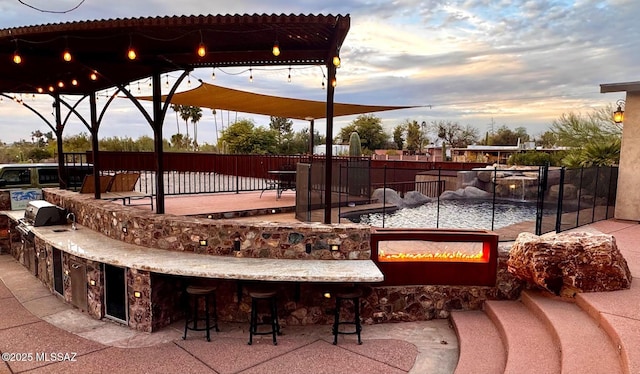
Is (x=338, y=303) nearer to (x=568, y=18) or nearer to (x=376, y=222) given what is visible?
(x=376, y=222)

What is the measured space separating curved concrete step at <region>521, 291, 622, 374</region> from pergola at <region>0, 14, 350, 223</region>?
2.84 m

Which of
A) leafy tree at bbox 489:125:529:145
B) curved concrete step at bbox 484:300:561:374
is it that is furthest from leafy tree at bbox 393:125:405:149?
curved concrete step at bbox 484:300:561:374

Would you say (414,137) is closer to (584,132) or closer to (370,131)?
(370,131)

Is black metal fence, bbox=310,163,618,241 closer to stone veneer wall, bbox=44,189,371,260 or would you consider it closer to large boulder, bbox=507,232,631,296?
large boulder, bbox=507,232,631,296

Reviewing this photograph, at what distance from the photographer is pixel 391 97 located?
30.7 meters

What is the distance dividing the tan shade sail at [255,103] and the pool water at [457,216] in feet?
11.1

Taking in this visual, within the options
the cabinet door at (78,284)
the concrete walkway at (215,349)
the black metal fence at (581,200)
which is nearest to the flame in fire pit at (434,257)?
the concrete walkway at (215,349)

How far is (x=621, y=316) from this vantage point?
3.39 meters

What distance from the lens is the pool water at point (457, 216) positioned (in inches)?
301

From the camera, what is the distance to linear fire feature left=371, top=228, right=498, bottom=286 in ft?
15.5

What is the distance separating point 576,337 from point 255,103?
368 inches

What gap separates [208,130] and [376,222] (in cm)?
3253

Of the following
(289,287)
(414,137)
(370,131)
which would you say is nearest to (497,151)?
(414,137)

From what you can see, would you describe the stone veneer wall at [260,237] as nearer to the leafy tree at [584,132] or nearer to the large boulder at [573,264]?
the large boulder at [573,264]
